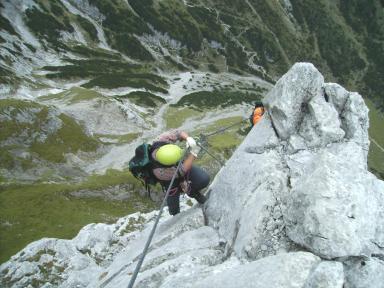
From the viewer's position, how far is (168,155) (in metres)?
17.6

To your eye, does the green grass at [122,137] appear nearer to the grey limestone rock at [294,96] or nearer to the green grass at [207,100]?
the green grass at [207,100]

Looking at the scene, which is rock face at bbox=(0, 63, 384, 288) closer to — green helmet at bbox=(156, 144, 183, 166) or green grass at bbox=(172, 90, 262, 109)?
green helmet at bbox=(156, 144, 183, 166)

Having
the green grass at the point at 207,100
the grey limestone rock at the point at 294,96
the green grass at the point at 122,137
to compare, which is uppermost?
the grey limestone rock at the point at 294,96

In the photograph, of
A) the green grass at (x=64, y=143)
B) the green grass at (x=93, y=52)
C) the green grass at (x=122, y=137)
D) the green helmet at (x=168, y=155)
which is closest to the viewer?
the green helmet at (x=168, y=155)

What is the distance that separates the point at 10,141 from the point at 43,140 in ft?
18.8

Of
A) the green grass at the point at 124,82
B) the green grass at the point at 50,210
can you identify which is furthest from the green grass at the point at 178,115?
the green grass at the point at 50,210

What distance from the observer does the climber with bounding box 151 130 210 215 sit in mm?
17719

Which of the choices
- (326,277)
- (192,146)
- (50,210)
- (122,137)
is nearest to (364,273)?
(326,277)

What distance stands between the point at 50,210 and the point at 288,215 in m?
42.2

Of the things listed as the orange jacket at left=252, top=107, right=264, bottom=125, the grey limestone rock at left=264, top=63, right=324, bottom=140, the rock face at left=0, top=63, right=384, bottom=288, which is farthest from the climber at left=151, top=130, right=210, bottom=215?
the orange jacket at left=252, top=107, right=264, bottom=125

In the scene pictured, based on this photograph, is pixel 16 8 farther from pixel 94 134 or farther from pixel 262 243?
pixel 262 243

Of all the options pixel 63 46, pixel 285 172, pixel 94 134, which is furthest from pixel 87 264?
pixel 63 46

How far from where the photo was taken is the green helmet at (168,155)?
17.6 metres

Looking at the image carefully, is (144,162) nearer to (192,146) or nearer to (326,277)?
(192,146)
